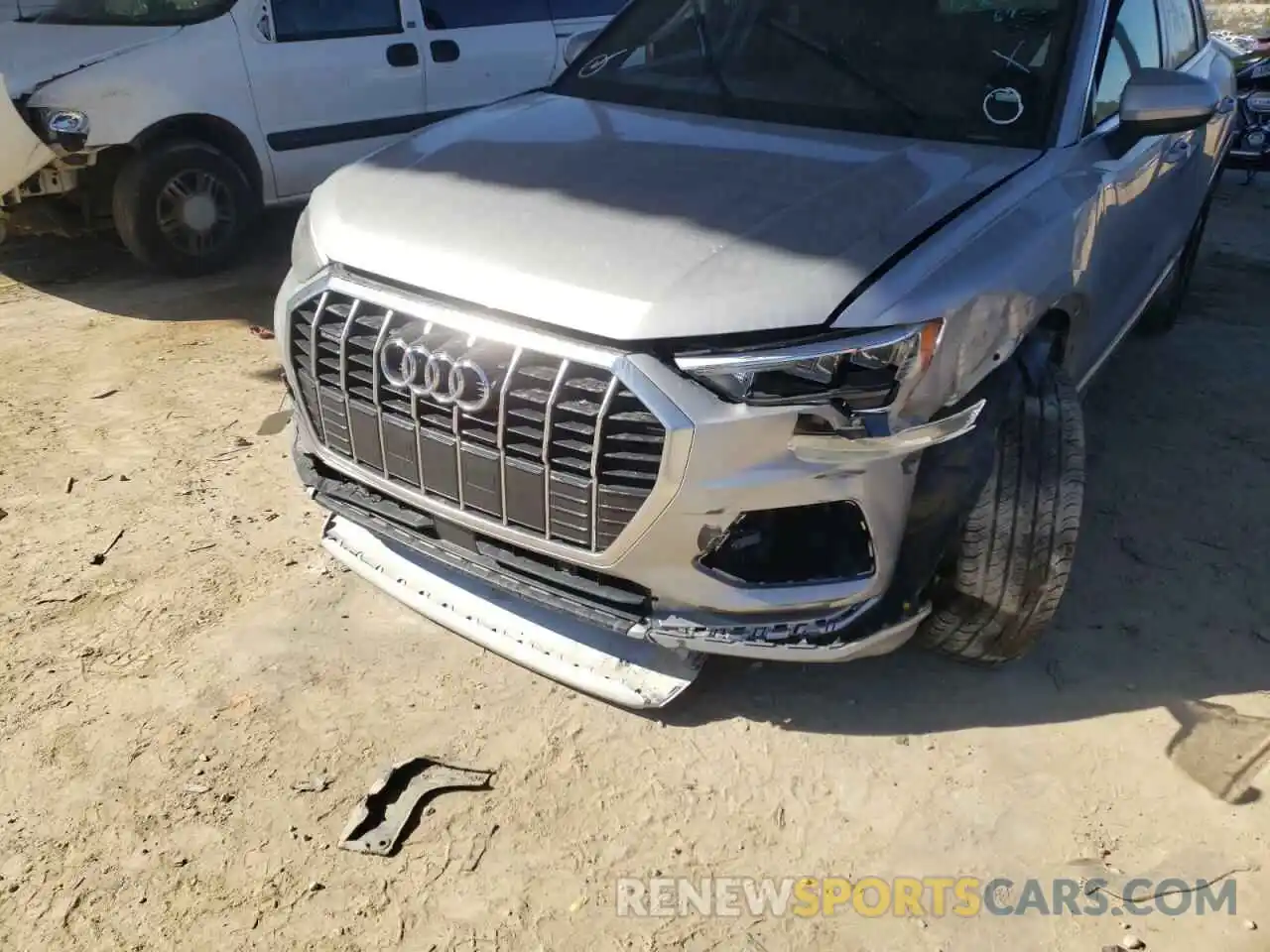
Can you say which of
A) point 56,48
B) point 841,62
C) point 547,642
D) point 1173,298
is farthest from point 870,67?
point 56,48

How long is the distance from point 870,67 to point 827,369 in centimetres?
142

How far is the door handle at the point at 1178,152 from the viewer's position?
3.91m

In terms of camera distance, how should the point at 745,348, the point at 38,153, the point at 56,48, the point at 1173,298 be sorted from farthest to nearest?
the point at 56,48 < the point at 38,153 < the point at 1173,298 < the point at 745,348

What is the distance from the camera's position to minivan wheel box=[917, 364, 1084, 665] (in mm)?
2705

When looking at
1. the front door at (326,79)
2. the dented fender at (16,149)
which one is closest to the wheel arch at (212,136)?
the front door at (326,79)

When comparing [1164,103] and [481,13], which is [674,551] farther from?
[481,13]

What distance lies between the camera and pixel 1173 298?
531 cm

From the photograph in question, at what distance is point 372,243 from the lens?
108 inches

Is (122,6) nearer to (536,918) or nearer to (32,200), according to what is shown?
(32,200)

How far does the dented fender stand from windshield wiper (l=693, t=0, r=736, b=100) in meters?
3.42

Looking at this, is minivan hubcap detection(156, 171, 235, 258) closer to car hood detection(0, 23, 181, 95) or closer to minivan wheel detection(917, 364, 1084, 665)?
car hood detection(0, 23, 181, 95)

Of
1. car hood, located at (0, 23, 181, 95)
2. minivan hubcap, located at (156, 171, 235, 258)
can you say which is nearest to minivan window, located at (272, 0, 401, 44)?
car hood, located at (0, 23, 181, 95)

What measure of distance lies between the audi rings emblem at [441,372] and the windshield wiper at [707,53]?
146cm

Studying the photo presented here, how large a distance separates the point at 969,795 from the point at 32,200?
5423mm
